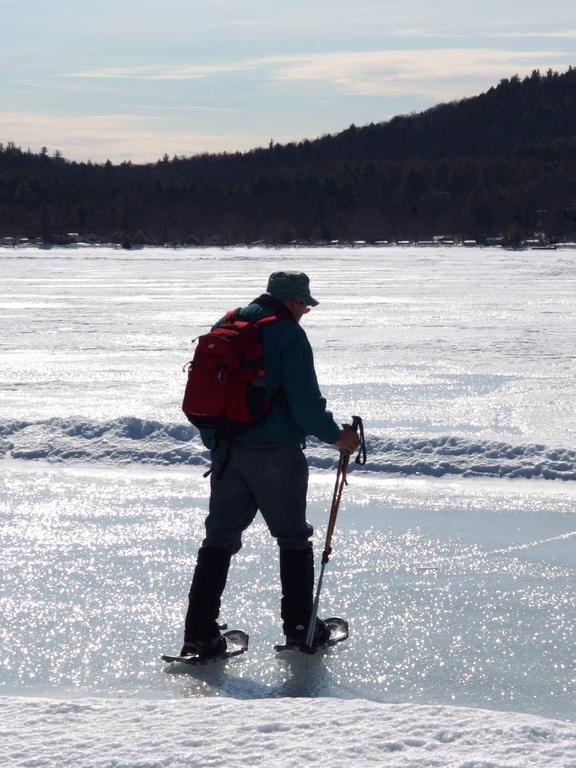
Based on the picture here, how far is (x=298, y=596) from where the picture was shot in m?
4.20

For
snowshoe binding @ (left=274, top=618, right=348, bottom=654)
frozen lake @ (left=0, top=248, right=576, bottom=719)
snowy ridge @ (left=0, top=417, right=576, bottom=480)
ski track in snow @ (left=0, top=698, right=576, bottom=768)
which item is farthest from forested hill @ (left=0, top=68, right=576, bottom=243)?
ski track in snow @ (left=0, top=698, right=576, bottom=768)

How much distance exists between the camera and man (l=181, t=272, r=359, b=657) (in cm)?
394

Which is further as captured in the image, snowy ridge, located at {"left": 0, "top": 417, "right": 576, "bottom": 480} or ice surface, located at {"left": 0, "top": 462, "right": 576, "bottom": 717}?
snowy ridge, located at {"left": 0, "top": 417, "right": 576, "bottom": 480}

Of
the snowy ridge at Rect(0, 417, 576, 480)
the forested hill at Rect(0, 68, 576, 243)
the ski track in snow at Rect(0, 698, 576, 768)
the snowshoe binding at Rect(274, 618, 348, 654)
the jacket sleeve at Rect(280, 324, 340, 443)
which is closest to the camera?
the ski track in snow at Rect(0, 698, 576, 768)

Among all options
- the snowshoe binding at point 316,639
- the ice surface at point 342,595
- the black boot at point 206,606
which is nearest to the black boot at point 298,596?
the snowshoe binding at point 316,639

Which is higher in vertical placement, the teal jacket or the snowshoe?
the teal jacket

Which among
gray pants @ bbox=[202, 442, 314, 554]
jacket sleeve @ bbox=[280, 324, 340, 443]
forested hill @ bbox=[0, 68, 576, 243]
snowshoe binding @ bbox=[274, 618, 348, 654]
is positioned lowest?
snowshoe binding @ bbox=[274, 618, 348, 654]

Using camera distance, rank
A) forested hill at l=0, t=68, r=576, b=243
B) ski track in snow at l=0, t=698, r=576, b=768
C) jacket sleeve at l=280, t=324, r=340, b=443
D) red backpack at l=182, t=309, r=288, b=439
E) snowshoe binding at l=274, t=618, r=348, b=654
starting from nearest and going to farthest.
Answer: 1. ski track in snow at l=0, t=698, r=576, b=768
2. red backpack at l=182, t=309, r=288, b=439
3. jacket sleeve at l=280, t=324, r=340, b=443
4. snowshoe binding at l=274, t=618, r=348, b=654
5. forested hill at l=0, t=68, r=576, b=243

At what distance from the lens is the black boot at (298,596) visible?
4.18 meters

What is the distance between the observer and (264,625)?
14.8 ft

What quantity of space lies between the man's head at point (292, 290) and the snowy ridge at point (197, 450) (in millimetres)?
3574

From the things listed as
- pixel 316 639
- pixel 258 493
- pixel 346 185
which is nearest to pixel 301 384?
pixel 258 493

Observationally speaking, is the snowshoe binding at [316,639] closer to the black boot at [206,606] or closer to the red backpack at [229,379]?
the black boot at [206,606]

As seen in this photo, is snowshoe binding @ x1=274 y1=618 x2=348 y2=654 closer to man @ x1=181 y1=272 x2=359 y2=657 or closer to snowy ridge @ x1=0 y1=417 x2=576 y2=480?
man @ x1=181 y1=272 x2=359 y2=657
